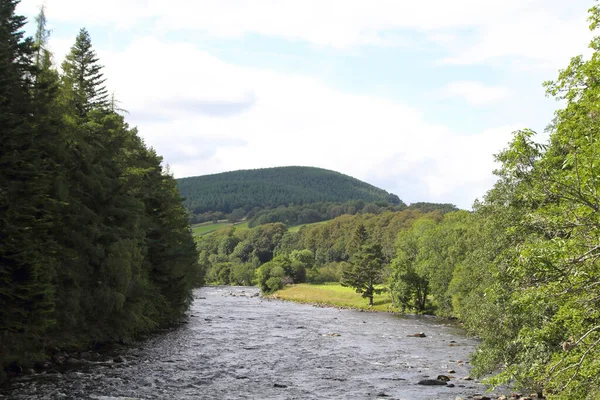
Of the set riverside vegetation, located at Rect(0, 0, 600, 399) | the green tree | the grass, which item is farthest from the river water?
the green tree

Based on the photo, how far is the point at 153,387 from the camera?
26.5 m

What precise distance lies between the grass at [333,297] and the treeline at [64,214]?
49.5 metres

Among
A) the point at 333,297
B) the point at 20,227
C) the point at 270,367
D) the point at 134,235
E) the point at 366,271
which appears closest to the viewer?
the point at 20,227

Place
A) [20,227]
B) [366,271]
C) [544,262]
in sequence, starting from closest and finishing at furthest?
[544,262] → [20,227] → [366,271]

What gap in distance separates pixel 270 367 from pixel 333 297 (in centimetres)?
7044

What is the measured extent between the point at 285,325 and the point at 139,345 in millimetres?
22817

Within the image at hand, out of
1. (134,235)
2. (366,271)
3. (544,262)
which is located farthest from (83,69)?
(366,271)

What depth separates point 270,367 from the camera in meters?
34.0

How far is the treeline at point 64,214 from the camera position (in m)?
25.2

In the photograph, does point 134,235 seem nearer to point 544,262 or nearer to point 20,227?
point 20,227

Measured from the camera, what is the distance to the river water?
26.0 metres

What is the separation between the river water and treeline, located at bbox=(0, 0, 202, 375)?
3155 mm

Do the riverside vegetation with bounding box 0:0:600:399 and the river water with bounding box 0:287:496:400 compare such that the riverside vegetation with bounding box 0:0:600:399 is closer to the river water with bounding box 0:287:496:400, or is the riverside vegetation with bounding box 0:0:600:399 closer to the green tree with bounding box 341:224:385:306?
the river water with bounding box 0:287:496:400

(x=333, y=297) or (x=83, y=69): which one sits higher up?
(x=83, y=69)
